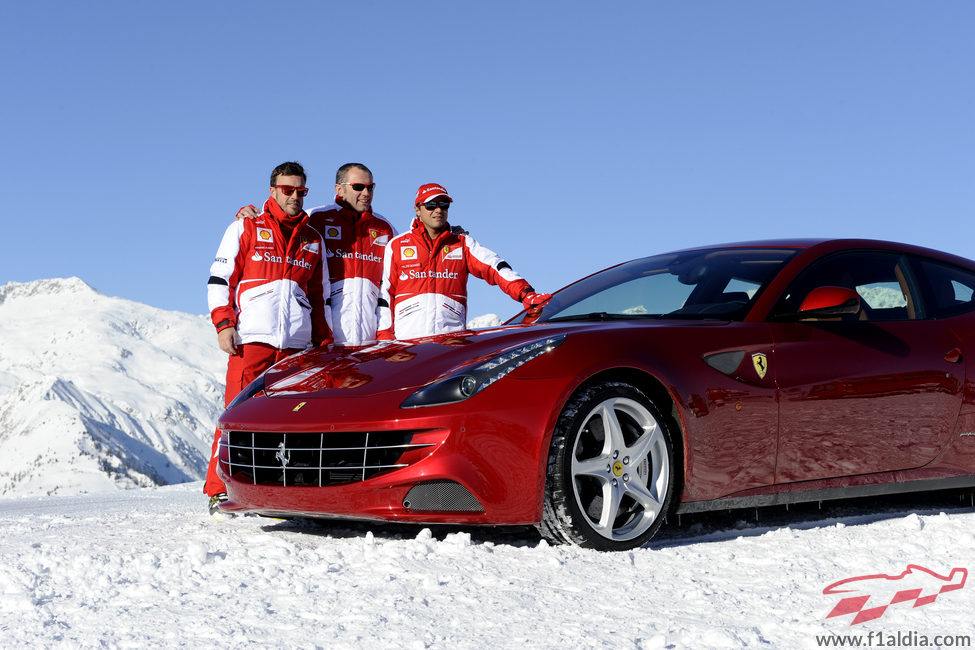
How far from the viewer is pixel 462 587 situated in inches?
126

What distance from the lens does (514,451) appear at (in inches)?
146

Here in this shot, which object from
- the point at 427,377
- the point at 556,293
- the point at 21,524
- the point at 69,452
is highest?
the point at 556,293

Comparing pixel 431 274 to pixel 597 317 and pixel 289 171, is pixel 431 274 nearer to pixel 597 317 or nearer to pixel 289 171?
pixel 289 171

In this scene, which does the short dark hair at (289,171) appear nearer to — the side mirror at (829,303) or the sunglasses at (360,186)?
the sunglasses at (360,186)

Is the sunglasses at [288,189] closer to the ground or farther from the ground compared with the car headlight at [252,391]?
farther from the ground

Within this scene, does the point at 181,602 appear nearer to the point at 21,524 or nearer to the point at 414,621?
the point at 414,621

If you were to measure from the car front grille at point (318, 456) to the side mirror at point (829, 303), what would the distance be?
179 centimetres

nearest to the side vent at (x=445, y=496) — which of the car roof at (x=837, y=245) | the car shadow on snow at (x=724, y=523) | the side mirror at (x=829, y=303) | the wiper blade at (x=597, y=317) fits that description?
the car shadow on snow at (x=724, y=523)

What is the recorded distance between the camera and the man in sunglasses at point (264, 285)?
594 centimetres

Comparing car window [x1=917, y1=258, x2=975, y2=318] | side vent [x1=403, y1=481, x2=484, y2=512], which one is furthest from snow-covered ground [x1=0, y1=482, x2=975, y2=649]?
car window [x1=917, y1=258, x2=975, y2=318]

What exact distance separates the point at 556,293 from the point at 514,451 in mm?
1981

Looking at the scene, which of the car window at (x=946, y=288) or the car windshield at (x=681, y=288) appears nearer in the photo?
the car windshield at (x=681, y=288)

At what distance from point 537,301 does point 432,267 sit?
46.1 inches

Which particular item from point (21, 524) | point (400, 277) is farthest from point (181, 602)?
point (400, 277)
